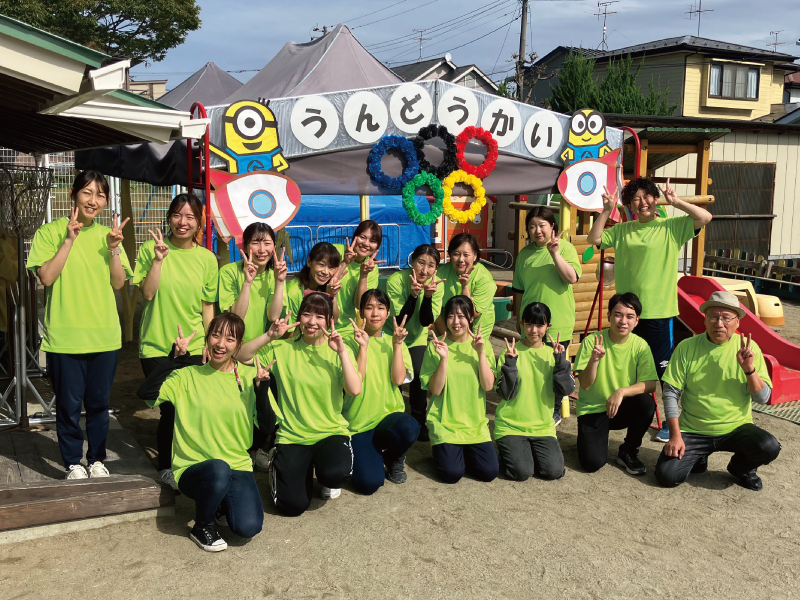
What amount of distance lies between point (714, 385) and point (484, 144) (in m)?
3.21

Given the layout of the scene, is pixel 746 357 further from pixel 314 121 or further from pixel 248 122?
pixel 248 122

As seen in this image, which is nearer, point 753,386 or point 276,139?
point 753,386

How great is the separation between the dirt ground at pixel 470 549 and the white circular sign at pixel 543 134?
350 cm

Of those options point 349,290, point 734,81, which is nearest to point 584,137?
point 349,290

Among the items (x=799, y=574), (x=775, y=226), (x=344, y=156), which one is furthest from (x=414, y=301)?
(x=775, y=226)

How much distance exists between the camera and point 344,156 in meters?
6.35

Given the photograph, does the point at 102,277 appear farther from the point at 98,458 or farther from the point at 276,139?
the point at 276,139

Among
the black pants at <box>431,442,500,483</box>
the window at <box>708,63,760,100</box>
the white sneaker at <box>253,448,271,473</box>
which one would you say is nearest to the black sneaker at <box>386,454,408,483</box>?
the black pants at <box>431,442,500,483</box>

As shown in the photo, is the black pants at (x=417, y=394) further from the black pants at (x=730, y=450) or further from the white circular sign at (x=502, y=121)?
the white circular sign at (x=502, y=121)

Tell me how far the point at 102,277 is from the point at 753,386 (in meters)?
3.99

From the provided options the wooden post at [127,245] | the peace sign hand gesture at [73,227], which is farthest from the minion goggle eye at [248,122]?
the wooden post at [127,245]

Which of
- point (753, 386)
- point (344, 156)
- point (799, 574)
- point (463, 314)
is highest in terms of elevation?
point (344, 156)

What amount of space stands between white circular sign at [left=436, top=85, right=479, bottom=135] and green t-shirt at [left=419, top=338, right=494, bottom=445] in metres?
2.65

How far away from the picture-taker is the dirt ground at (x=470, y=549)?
3.41 meters
